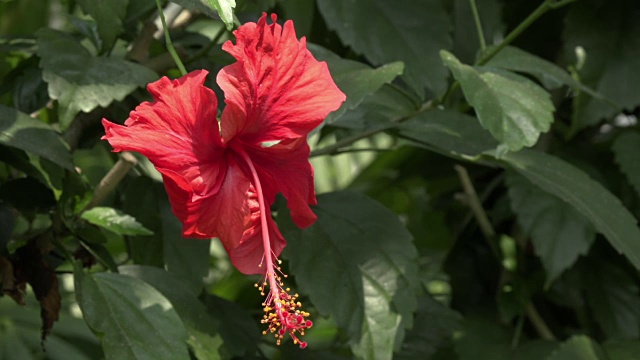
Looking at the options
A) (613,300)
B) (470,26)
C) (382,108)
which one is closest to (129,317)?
(382,108)

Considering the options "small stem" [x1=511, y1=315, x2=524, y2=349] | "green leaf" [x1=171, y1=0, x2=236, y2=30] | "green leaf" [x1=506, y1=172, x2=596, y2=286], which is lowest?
"small stem" [x1=511, y1=315, x2=524, y2=349]

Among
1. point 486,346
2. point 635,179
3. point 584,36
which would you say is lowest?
point 486,346

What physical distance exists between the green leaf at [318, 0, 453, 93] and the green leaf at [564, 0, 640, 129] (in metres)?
0.22

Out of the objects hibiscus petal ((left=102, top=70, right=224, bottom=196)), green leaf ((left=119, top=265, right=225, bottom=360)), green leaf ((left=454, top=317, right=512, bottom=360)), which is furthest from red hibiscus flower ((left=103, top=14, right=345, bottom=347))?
green leaf ((left=454, top=317, right=512, bottom=360))

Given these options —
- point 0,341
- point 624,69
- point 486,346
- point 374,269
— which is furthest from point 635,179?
point 0,341

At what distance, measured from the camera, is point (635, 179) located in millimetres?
1044

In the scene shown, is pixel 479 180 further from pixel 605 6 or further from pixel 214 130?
pixel 214 130

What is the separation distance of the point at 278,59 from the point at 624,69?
61cm

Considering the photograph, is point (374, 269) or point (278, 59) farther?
point (374, 269)

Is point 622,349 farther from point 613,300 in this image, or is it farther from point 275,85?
point 275,85

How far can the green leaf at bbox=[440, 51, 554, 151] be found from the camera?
73 centimetres

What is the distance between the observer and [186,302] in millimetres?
772

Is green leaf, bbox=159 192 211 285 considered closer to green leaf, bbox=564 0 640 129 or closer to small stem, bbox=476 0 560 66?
small stem, bbox=476 0 560 66

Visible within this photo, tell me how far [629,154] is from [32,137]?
64cm
